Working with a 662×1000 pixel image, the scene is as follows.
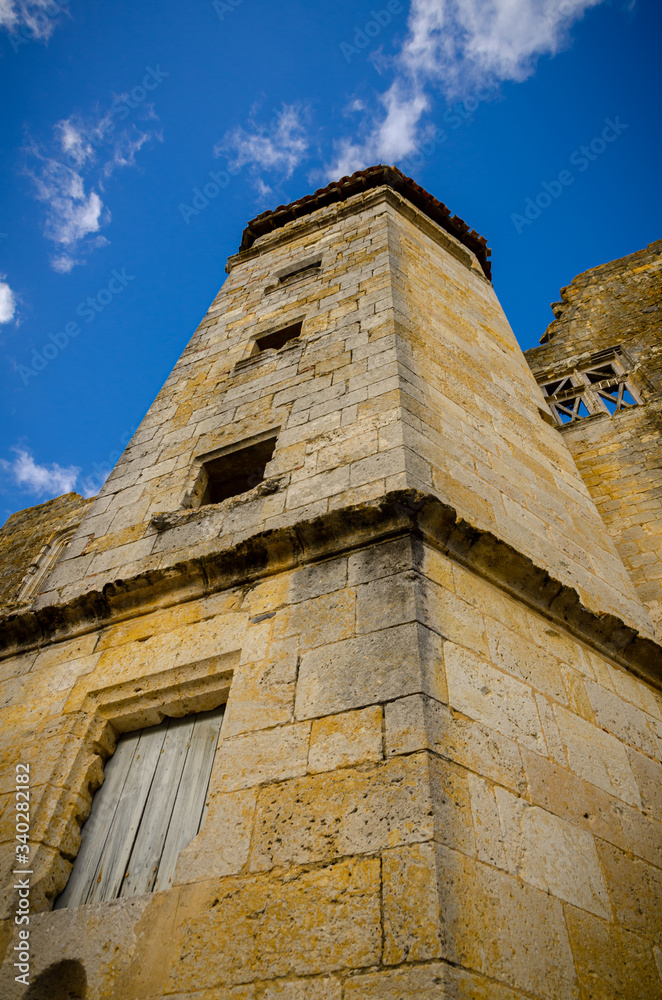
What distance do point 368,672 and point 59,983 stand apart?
5.68 ft

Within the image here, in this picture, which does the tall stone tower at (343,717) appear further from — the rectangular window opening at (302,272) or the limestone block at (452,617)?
the rectangular window opening at (302,272)

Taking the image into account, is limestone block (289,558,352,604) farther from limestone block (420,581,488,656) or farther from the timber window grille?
the timber window grille

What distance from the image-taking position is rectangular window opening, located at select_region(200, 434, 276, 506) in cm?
524

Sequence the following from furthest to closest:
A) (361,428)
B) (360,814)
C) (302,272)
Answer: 1. (302,272)
2. (361,428)
3. (360,814)

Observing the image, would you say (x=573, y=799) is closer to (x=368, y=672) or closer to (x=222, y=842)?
(x=368, y=672)

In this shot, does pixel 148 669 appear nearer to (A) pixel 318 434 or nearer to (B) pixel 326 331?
(A) pixel 318 434

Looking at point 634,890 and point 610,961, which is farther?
point 634,890

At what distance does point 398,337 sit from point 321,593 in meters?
2.71

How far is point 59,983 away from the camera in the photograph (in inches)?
105

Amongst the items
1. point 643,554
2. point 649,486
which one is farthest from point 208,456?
point 649,486

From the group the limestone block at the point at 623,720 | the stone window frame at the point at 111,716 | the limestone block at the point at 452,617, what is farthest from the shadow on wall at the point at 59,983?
the limestone block at the point at 623,720

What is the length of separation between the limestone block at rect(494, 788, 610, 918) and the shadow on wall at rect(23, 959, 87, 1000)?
1.74 meters

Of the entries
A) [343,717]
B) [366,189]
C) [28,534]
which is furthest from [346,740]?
[28,534]

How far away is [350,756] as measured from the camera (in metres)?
2.62
